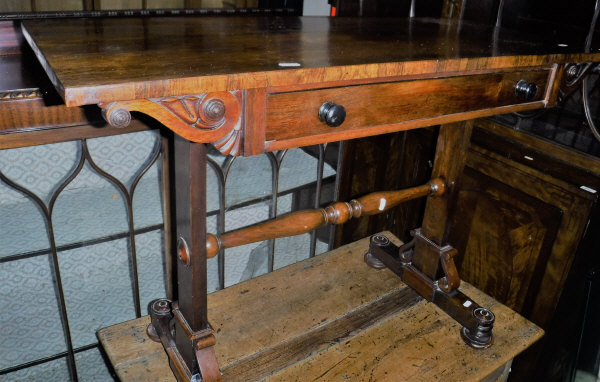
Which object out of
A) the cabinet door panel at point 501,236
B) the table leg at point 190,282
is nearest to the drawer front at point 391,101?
the table leg at point 190,282

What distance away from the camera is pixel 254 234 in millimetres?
1345

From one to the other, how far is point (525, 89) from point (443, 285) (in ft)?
2.31

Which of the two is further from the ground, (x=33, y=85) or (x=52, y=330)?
(x=33, y=85)

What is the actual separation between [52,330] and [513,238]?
171 cm

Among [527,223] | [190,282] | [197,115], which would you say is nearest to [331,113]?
[197,115]

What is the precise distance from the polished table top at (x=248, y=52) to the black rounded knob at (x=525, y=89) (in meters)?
0.06

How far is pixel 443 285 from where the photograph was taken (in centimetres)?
169

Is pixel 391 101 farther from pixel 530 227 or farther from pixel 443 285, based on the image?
pixel 530 227

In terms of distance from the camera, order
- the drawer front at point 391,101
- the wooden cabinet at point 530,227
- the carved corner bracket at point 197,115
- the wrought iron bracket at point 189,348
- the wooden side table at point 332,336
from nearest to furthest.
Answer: the carved corner bracket at point 197,115 < the drawer front at point 391,101 < the wrought iron bracket at point 189,348 < the wooden side table at point 332,336 < the wooden cabinet at point 530,227

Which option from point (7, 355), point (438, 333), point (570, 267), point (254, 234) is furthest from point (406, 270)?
point (7, 355)

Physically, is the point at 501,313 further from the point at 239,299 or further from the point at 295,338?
the point at 239,299

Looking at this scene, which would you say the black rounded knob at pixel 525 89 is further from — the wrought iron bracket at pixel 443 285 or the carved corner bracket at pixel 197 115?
the carved corner bracket at pixel 197 115

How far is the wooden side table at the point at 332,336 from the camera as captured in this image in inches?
55.1

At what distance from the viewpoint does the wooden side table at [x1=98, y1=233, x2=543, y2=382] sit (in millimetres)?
1398
